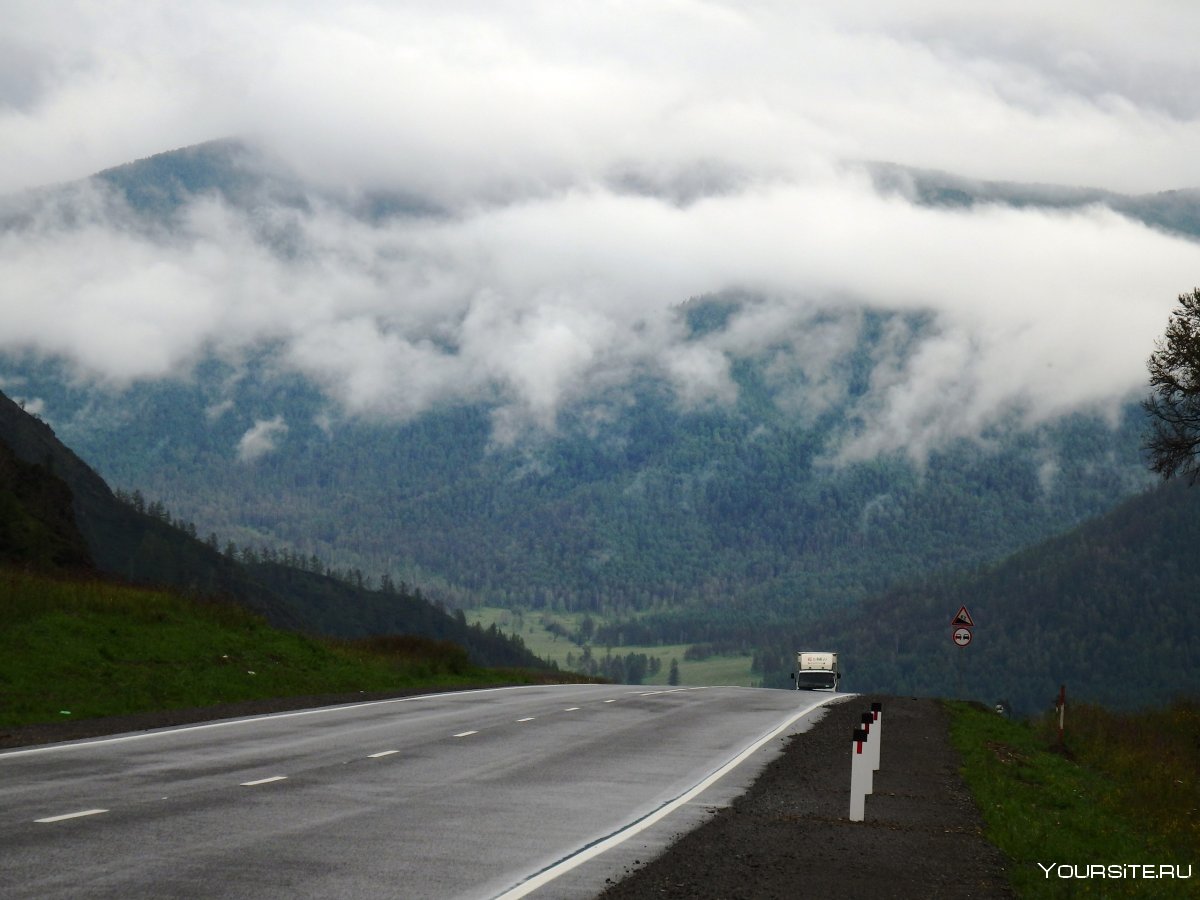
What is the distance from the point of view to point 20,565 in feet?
131

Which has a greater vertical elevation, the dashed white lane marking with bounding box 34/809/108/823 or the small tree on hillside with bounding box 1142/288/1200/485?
the small tree on hillside with bounding box 1142/288/1200/485

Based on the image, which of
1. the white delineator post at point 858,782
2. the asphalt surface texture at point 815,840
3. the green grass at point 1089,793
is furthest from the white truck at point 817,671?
the white delineator post at point 858,782

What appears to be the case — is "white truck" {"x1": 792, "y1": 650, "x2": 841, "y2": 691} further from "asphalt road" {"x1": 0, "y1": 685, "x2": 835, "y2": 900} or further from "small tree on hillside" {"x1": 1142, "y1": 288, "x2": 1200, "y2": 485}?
"asphalt road" {"x1": 0, "y1": 685, "x2": 835, "y2": 900}

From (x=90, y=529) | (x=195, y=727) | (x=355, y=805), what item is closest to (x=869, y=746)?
(x=355, y=805)

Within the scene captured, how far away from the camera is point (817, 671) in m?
76.7

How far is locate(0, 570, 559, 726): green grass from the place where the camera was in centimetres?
2678

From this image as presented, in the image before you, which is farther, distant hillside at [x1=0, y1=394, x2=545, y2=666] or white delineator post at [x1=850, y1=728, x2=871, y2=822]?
distant hillside at [x1=0, y1=394, x2=545, y2=666]

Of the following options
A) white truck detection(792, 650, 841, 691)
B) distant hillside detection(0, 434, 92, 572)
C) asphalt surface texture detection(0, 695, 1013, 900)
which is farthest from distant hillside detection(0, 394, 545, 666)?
white truck detection(792, 650, 841, 691)

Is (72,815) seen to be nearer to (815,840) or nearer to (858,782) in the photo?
(815,840)

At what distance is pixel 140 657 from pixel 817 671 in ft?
166

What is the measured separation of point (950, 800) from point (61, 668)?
17.4 m

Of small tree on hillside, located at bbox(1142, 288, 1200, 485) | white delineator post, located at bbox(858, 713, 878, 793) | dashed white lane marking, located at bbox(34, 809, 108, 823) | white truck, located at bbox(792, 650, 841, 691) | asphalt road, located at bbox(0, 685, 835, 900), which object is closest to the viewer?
asphalt road, located at bbox(0, 685, 835, 900)

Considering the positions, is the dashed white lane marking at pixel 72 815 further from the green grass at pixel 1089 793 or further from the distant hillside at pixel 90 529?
the distant hillside at pixel 90 529

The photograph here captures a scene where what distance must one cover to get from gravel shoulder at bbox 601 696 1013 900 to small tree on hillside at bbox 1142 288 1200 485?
51.6 feet
